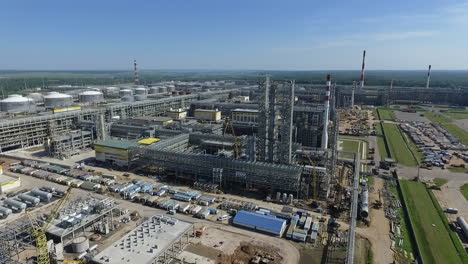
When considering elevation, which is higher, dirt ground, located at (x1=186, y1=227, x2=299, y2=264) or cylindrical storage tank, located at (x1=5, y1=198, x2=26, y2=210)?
cylindrical storage tank, located at (x1=5, y1=198, x2=26, y2=210)

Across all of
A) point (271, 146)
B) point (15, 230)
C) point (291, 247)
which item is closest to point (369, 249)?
point (291, 247)

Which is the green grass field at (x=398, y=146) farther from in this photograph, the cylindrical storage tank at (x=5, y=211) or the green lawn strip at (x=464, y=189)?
the cylindrical storage tank at (x=5, y=211)

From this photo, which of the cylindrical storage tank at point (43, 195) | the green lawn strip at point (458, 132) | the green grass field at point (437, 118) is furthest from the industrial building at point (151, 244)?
the green grass field at point (437, 118)

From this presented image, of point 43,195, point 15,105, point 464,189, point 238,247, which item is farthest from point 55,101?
point 464,189

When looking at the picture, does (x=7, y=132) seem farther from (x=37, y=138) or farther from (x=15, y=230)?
(x=15, y=230)

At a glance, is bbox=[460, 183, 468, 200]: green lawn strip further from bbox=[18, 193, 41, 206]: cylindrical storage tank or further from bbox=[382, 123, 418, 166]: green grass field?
bbox=[18, 193, 41, 206]: cylindrical storage tank

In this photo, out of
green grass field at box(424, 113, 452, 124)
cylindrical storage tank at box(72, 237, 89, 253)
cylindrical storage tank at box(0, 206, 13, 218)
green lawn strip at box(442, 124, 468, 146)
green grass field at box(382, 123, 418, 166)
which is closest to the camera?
cylindrical storage tank at box(72, 237, 89, 253)

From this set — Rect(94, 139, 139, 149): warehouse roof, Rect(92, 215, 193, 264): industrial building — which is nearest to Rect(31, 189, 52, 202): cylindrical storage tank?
Rect(94, 139, 139, 149): warehouse roof
